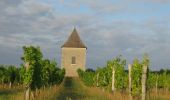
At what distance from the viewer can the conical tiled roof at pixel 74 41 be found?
87.9 metres

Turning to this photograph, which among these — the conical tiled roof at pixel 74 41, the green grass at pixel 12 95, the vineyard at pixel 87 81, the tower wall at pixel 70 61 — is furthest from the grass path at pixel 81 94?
the conical tiled roof at pixel 74 41

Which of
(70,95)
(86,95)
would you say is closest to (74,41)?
(86,95)

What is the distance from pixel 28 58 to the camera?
23594 mm

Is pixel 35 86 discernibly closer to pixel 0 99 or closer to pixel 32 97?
pixel 32 97

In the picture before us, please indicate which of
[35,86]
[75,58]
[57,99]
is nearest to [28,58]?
[35,86]

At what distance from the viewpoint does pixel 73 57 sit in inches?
3433

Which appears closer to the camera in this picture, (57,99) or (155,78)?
(57,99)

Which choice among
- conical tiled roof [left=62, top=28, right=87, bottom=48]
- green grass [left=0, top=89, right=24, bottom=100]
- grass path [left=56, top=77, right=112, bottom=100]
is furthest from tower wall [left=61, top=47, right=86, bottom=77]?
green grass [left=0, top=89, right=24, bottom=100]

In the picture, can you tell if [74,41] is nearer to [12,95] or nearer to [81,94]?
[81,94]

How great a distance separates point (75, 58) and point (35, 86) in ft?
203

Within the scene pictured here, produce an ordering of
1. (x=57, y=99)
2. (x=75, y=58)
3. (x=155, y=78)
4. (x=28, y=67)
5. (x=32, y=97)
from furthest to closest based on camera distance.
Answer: (x=75, y=58), (x=155, y=78), (x=57, y=99), (x=32, y=97), (x=28, y=67)

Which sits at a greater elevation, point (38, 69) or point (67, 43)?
point (67, 43)

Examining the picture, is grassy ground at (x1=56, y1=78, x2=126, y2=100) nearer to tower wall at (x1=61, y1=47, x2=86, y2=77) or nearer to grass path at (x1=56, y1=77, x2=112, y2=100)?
grass path at (x1=56, y1=77, x2=112, y2=100)

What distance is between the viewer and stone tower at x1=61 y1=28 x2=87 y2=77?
86750 mm
